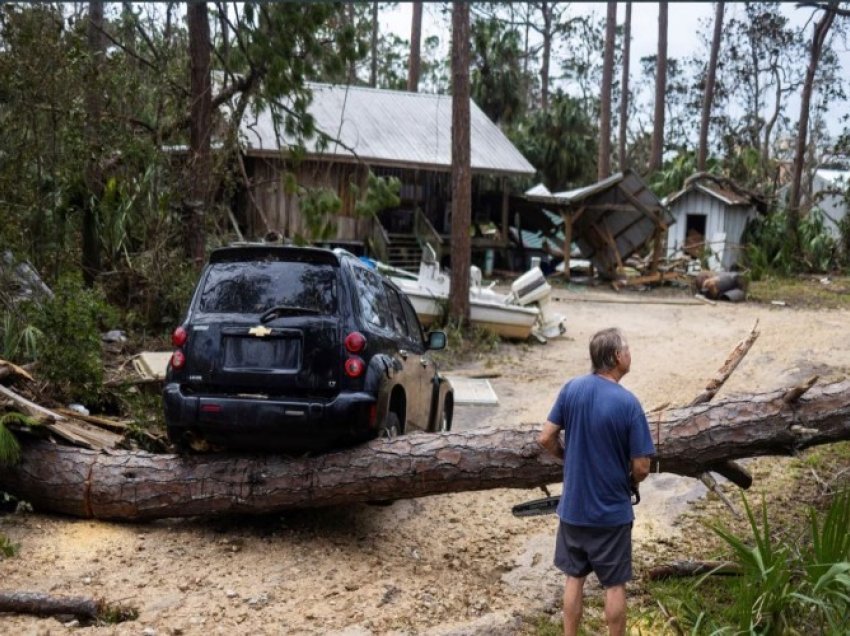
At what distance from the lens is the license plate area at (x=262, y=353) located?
603cm

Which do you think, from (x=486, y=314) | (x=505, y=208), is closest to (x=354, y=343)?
(x=486, y=314)

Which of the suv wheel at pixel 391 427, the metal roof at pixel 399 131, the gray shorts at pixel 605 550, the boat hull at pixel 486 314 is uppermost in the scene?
the metal roof at pixel 399 131

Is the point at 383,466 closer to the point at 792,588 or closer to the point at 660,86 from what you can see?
the point at 792,588

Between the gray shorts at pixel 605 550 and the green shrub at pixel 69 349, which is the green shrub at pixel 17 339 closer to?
the green shrub at pixel 69 349

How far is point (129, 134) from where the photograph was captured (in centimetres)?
1223

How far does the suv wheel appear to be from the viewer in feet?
21.1

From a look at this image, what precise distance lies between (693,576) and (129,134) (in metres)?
9.66

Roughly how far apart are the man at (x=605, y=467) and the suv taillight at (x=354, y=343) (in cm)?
198

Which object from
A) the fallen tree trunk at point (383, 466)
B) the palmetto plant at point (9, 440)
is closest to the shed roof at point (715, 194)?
the fallen tree trunk at point (383, 466)

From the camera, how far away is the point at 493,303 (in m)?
15.9

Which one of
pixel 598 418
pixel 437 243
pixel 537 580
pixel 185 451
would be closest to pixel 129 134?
pixel 185 451

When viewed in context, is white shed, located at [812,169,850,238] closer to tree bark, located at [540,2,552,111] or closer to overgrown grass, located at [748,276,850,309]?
overgrown grass, located at [748,276,850,309]

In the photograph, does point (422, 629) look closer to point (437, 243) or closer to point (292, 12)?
point (292, 12)

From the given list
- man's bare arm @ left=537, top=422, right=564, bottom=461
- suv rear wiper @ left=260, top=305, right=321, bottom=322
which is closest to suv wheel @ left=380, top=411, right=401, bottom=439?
suv rear wiper @ left=260, top=305, right=321, bottom=322
